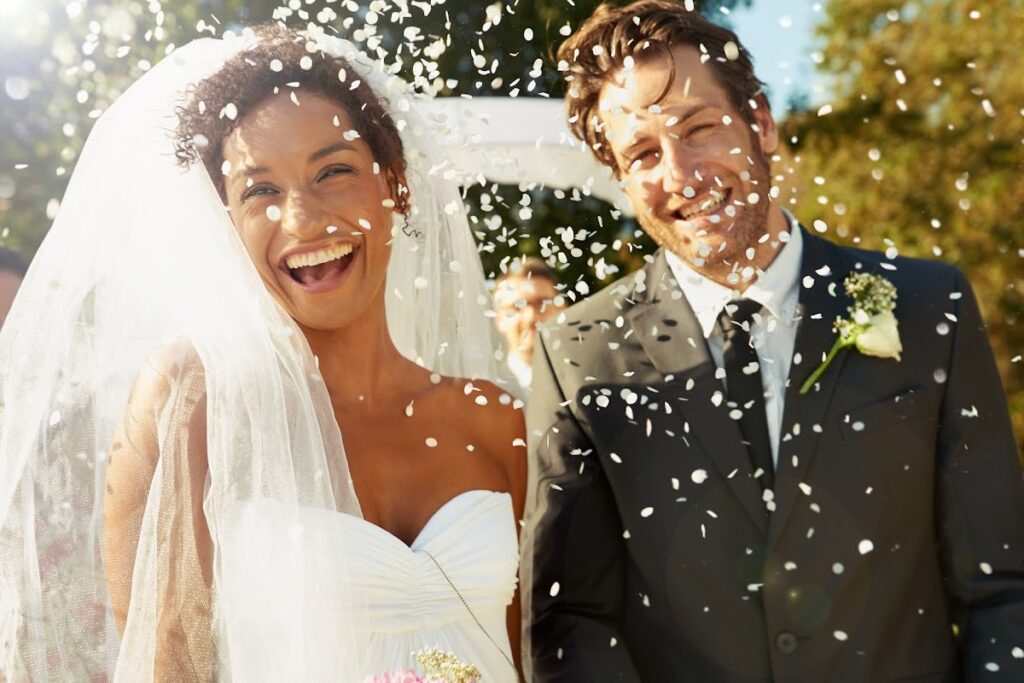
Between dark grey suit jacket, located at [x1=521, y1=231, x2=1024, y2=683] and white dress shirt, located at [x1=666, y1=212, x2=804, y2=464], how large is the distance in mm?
56

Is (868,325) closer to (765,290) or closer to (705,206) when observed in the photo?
(765,290)

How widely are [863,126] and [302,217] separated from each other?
22.7 ft

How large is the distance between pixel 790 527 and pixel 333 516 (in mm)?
1074

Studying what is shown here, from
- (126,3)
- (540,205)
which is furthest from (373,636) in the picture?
(126,3)

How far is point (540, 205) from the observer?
279 inches

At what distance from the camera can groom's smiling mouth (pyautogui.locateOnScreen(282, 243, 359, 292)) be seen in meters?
3.11

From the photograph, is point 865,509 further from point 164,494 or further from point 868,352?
point 164,494

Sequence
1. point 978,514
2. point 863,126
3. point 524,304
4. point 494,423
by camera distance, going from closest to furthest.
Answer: point 978,514
point 494,423
point 524,304
point 863,126

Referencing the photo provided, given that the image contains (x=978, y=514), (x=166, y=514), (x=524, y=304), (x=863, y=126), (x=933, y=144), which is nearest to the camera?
(x=166, y=514)

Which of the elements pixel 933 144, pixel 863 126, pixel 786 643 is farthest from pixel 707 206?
pixel 863 126

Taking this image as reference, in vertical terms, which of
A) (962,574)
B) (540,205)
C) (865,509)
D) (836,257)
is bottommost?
(962,574)

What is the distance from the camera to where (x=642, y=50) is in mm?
3189

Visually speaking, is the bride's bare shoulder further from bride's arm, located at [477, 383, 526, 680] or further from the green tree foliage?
the green tree foliage

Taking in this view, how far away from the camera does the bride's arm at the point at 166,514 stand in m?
2.76
